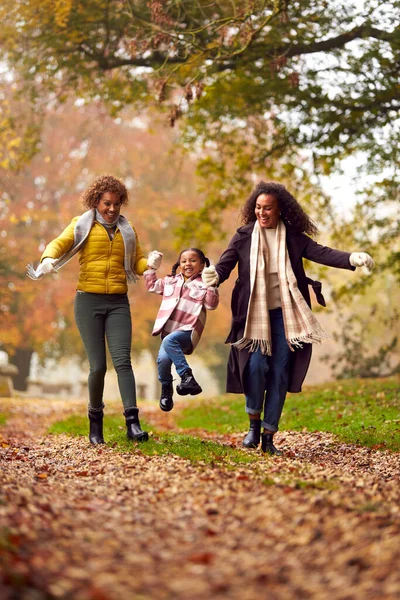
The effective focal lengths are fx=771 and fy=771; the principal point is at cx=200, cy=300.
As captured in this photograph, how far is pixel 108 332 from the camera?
6.95 meters

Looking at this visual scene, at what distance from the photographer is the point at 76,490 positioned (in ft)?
15.5

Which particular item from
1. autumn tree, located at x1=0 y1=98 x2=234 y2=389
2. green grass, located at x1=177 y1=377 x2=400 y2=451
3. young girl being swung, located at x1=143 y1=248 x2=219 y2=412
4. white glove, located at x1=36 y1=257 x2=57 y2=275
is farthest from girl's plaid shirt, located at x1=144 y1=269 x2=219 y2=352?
autumn tree, located at x1=0 y1=98 x2=234 y2=389

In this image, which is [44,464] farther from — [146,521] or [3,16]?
[3,16]

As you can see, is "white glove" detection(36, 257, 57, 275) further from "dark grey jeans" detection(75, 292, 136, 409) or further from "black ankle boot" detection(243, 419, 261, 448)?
"black ankle boot" detection(243, 419, 261, 448)

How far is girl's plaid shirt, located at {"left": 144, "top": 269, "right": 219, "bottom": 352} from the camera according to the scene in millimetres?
6891

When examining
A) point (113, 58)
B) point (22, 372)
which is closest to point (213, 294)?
point (113, 58)

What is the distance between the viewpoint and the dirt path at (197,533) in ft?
9.61

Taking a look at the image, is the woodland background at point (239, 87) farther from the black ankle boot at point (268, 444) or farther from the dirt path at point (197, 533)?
the dirt path at point (197, 533)

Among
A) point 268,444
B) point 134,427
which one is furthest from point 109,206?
point 268,444

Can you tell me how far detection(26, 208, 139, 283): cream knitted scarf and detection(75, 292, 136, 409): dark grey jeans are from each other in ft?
1.01

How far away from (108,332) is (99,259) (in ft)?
2.18

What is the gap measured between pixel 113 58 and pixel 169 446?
7.84 meters

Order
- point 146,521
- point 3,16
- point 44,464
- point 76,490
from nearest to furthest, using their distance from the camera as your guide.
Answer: point 146,521, point 76,490, point 44,464, point 3,16

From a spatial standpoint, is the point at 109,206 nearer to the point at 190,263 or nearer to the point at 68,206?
the point at 190,263
